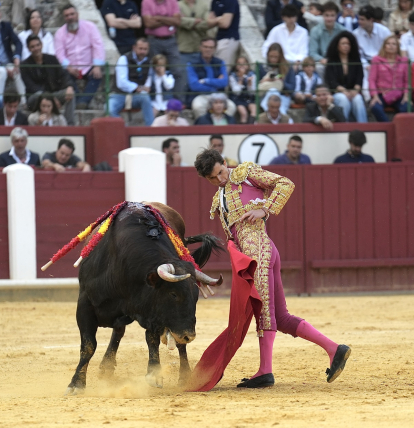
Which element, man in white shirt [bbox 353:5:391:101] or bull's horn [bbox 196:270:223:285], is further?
man in white shirt [bbox 353:5:391:101]

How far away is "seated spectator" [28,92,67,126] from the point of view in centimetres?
1031

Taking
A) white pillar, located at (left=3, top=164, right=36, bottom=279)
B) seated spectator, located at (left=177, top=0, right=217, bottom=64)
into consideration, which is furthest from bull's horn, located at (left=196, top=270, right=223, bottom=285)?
seated spectator, located at (left=177, top=0, right=217, bottom=64)

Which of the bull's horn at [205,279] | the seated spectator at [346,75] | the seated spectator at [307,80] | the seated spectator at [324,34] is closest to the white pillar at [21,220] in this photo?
the seated spectator at [307,80]

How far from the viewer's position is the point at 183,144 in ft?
35.1

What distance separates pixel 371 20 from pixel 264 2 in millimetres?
2460

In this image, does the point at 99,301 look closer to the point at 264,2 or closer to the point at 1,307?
the point at 1,307

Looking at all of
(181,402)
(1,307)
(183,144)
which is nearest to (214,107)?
(183,144)

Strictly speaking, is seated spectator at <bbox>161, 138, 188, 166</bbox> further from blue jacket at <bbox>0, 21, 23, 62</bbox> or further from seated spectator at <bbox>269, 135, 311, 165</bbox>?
blue jacket at <bbox>0, 21, 23, 62</bbox>

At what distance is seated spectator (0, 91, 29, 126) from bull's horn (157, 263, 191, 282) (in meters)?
6.02

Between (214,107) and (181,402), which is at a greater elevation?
(214,107)

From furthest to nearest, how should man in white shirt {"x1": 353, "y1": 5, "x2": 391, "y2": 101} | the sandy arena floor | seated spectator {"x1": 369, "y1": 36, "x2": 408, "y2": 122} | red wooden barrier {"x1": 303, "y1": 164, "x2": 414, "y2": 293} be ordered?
1. man in white shirt {"x1": 353, "y1": 5, "x2": 391, "y2": 101}
2. seated spectator {"x1": 369, "y1": 36, "x2": 408, "y2": 122}
3. red wooden barrier {"x1": 303, "y1": 164, "x2": 414, "y2": 293}
4. the sandy arena floor

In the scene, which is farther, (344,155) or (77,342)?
(344,155)

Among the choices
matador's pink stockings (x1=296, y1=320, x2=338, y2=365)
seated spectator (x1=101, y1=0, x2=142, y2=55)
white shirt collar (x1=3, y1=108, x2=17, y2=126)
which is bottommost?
matador's pink stockings (x1=296, y1=320, x2=338, y2=365)

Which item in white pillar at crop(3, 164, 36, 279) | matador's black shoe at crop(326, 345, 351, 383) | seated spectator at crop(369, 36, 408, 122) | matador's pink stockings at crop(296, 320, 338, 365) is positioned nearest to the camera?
matador's black shoe at crop(326, 345, 351, 383)
